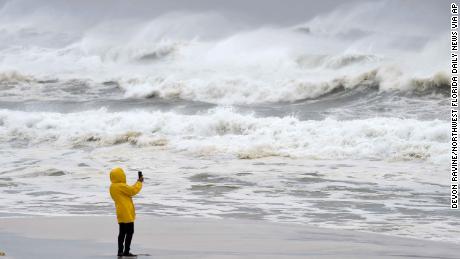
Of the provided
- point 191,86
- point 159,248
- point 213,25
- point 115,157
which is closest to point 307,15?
point 213,25

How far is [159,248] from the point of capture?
7.89 metres

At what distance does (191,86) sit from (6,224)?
18.9 meters

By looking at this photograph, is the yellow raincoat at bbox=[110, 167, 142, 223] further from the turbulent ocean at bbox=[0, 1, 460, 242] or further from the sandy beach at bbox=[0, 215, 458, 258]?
the turbulent ocean at bbox=[0, 1, 460, 242]

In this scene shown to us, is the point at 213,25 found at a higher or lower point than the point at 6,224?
higher

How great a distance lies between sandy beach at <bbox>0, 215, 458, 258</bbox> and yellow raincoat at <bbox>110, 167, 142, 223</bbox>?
41 cm

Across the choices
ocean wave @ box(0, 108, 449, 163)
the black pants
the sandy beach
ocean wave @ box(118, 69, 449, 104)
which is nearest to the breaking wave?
ocean wave @ box(118, 69, 449, 104)

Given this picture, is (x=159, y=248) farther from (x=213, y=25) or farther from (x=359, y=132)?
(x=213, y=25)

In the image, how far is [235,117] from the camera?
2045 cm

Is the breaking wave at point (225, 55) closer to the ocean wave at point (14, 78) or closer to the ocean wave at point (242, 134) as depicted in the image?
the ocean wave at point (14, 78)

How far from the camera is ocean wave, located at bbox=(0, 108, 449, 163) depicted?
1625 cm

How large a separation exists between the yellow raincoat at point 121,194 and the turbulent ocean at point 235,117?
2.88m

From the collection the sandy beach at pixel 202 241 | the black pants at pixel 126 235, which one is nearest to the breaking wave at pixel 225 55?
the sandy beach at pixel 202 241

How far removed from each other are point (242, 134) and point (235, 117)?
110 cm

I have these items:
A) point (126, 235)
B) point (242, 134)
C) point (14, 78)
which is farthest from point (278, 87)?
point (126, 235)
